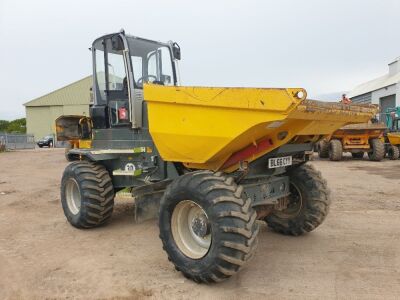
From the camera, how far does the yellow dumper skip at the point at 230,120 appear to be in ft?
11.7

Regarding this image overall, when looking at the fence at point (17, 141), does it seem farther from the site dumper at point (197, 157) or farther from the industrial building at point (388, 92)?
the site dumper at point (197, 157)

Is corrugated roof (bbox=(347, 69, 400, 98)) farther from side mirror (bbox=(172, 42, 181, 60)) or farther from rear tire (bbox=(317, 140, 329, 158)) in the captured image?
side mirror (bbox=(172, 42, 181, 60))

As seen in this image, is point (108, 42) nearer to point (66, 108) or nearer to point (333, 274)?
point (333, 274)

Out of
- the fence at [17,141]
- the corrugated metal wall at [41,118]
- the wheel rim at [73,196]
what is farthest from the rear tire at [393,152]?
the corrugated metal wall at [41,118]

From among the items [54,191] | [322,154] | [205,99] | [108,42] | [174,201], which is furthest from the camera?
[322,154]

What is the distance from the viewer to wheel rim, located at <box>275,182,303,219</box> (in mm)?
5434

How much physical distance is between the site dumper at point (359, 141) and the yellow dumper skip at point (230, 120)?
1170cm

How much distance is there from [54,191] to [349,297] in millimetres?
7892

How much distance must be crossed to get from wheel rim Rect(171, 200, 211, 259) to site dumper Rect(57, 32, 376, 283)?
11 millimetres

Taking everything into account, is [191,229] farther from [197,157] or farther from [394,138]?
[394,138]

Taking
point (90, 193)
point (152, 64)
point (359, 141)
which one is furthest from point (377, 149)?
→ point (90, 193)

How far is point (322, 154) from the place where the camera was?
17422 mm

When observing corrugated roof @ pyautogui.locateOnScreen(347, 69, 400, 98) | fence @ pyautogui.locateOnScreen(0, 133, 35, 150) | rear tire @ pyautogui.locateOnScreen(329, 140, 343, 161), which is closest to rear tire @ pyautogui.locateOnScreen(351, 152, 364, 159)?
rear tire @ pyautogui.locateOnScreen(329, 140, 343, 161)

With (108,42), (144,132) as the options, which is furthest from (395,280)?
(108,42)
